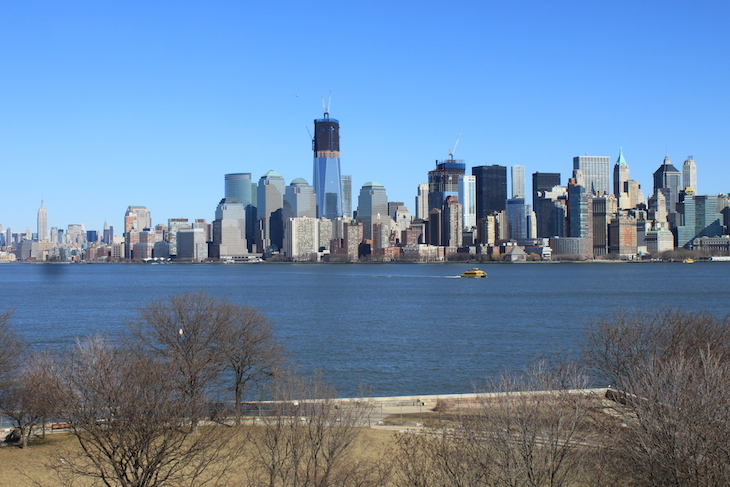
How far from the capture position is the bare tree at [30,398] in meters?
19.1

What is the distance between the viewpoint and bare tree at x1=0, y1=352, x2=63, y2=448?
62.8 ft

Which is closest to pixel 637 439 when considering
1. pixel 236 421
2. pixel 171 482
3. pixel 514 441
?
pixel 514 441

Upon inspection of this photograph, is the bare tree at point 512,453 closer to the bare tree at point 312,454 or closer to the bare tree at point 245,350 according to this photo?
the bare tree at point 312,454

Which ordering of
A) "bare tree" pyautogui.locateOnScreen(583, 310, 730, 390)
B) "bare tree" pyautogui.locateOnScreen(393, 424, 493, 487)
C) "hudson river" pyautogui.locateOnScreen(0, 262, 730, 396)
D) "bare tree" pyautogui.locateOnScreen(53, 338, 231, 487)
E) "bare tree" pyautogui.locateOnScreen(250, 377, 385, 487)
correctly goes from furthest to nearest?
"hudson river" pyautogui.locateOnScreen(0, 262, 730, 396) → "bare tree" pyautogui.locateOnScreen(583, 310, 730, 390) → "bare tree" pyautogui.locateOnScreen(250, 377, 385, 487) → "bare tree" pyautogui.locateOnScreen(53, 338, 231, 487) → "bare tree" pyautogui.locateOnScreen(393, 424, 493, 487)

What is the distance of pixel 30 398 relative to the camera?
64.2 feet

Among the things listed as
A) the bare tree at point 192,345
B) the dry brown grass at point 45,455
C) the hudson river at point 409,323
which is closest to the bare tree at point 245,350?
the bare tree at point 192,345

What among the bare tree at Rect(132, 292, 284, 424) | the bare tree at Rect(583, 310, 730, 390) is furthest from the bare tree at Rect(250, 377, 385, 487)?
the bare tree at Rect(583, 310, 730, 390)

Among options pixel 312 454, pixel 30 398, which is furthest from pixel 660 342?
pixel 30 398

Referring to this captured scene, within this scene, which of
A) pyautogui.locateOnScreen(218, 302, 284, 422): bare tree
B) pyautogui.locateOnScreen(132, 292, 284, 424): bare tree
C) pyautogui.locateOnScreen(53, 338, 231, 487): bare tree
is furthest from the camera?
pyautogui.locateOnScreen(218, 302, 284, 422): bare tree

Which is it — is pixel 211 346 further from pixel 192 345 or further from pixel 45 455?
pixel 45 455

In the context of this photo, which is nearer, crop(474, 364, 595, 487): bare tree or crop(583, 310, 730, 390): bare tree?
crop(474, 364, 595, 487): bare tree

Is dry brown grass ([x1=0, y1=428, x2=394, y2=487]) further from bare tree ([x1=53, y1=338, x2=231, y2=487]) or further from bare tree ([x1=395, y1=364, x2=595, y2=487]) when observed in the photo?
bare tree ([x1=395, y1=364, x2=595, y2=487])

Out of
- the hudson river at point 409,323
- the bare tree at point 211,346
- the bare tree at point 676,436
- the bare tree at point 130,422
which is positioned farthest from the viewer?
the hudson river at point 409,323

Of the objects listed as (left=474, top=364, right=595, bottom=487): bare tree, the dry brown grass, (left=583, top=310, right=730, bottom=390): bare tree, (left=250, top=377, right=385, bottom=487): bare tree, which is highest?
(left=583, top=310, right=730, bottom=390): bare tree
